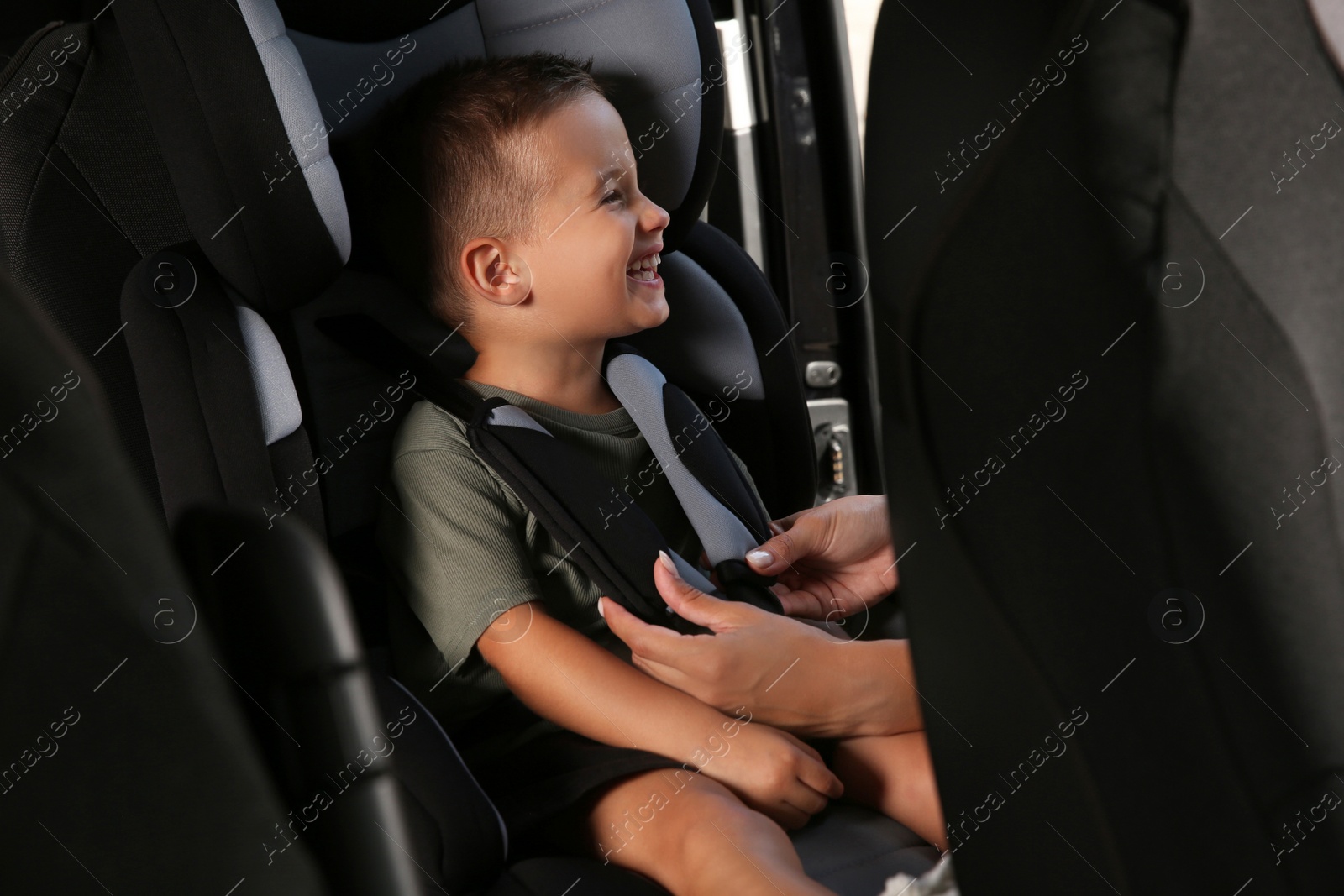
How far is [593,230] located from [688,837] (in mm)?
538

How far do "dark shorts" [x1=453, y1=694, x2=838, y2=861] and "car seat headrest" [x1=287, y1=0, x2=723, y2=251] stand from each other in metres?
0.54

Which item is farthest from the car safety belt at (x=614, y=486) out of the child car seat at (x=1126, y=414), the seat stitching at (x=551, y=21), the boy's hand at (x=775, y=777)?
the child car seat at (x=1126, y=414)

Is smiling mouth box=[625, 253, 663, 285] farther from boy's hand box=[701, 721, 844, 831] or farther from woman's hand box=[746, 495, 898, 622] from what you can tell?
boy's hand box=[701, 721, 844, 831]

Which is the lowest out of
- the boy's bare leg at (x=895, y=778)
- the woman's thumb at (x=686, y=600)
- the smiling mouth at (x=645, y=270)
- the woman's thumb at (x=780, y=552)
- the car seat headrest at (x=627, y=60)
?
the boy's bare leg at (x=895, y=778)

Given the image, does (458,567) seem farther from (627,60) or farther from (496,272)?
(627,60)

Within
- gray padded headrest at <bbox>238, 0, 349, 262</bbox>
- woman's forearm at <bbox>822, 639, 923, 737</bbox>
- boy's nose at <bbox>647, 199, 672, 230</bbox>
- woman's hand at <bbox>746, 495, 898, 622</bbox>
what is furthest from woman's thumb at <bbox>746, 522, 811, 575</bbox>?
gray padded headrest at <bbox>238, 0, 349, 262</bbox>

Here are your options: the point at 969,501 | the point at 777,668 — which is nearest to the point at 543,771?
the point at 777,668

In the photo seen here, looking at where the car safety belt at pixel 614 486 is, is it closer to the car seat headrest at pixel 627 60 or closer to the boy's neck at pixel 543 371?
the boy's neck at pixel 543 371

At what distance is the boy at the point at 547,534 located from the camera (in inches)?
30.1

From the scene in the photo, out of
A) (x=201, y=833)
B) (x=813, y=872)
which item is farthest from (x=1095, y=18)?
(x=813, y=872)

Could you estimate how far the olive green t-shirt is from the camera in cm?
83

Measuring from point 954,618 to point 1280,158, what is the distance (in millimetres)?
186

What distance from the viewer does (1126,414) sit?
340 mm

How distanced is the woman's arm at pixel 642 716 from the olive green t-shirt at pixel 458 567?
0.10ft
